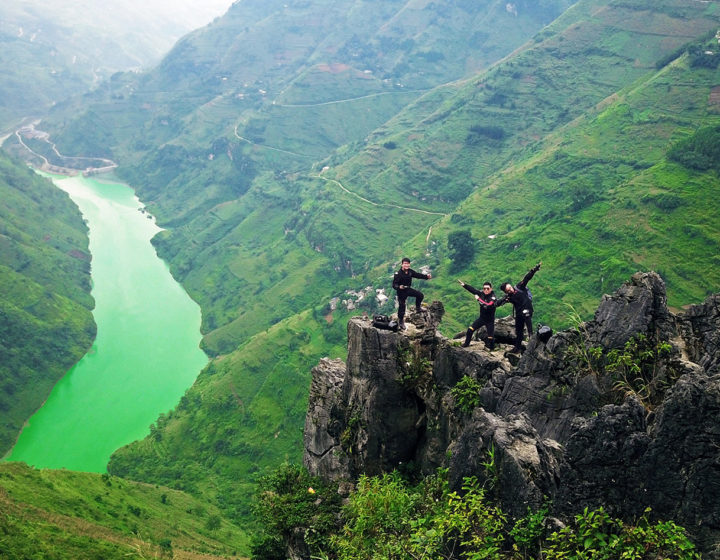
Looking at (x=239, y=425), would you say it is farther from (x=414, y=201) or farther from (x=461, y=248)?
(x=414, y=201)

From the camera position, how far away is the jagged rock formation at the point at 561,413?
387 inches

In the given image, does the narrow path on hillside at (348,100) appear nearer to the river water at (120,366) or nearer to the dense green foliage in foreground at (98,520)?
the river water at (120,366)

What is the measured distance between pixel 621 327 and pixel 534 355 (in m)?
2.35

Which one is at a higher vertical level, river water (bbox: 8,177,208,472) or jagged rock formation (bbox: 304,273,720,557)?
jagged rock formation (bbox: 304,273,720,557)

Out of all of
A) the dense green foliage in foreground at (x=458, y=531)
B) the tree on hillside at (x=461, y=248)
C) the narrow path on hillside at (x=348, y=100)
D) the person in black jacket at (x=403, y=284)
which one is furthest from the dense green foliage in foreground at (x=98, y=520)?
the narrow path on hillside at (x=348, y=100)

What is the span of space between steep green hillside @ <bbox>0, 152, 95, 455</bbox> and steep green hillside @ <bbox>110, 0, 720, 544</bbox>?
19.9 metres

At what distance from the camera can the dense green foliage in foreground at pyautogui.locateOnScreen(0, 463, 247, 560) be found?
87.4ft

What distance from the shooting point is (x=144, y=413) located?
7669cm

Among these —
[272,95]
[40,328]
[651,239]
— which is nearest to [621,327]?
[651,239]

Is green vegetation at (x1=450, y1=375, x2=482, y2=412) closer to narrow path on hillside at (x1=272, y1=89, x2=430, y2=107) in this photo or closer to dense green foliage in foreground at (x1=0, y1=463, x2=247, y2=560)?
dense green foliage in foreground at (x1=0, y1=463, x2=247, y2=560)

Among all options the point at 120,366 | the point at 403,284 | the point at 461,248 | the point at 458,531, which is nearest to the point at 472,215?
the point at 461,248

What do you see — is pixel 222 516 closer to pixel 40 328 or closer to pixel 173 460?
pixel 173 460

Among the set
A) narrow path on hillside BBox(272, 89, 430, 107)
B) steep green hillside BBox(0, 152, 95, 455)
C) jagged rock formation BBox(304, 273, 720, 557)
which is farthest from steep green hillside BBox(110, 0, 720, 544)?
jagged rock formation BBox(304, 273, 720, 557)

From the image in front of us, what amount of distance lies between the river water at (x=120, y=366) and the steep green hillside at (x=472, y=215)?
538cm
